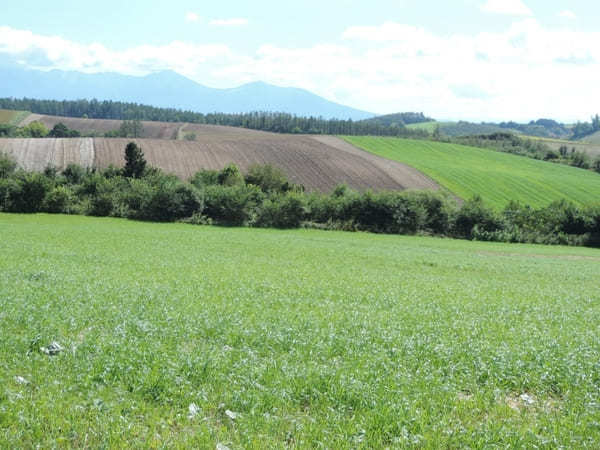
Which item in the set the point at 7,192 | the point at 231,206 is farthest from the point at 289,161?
the point at 7,192

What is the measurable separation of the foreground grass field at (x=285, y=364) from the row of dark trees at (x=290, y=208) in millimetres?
42687

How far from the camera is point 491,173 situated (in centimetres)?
11025

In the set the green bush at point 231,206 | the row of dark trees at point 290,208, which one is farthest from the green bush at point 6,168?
the green bush at point 231,206

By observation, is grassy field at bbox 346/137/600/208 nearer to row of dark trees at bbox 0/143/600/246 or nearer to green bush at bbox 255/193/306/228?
row of dark trees at bbox 0/143/600/246

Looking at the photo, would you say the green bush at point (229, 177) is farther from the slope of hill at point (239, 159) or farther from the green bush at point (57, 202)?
the green bush at point (57, 202)

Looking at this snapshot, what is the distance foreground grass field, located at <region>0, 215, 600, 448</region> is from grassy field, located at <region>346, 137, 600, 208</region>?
7911 cm

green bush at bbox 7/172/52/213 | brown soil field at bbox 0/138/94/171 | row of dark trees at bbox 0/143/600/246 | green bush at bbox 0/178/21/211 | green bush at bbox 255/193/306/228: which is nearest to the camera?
green bush at bbox 0/178/21/211

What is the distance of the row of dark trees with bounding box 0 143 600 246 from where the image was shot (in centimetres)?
6312

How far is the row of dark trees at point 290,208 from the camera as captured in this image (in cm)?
6312

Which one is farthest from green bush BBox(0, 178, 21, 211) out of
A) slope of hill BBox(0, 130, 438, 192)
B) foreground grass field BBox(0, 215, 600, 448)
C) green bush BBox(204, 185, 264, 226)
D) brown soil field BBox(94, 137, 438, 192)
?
foreground grass field BBox(0, 215, 600, 448)

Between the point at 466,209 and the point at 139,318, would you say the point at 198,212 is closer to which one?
the point at 466,209

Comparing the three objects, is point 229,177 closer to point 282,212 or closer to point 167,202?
point 167,202

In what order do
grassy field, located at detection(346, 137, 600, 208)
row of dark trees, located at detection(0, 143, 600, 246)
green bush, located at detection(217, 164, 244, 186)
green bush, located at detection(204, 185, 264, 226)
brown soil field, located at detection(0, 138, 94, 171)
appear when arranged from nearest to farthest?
green bush, located at detection(204, 185, 264, 226)
row of dark trees, located at detection(0, 143, 600, 246)
green bush, located at detection(217, 164, 244, 186)
brown soil field, located at detection(0, 138, 94, 171)
grassy field, located at detection(346, 137, 600, 208)

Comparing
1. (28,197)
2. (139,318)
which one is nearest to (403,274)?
(139,318)
